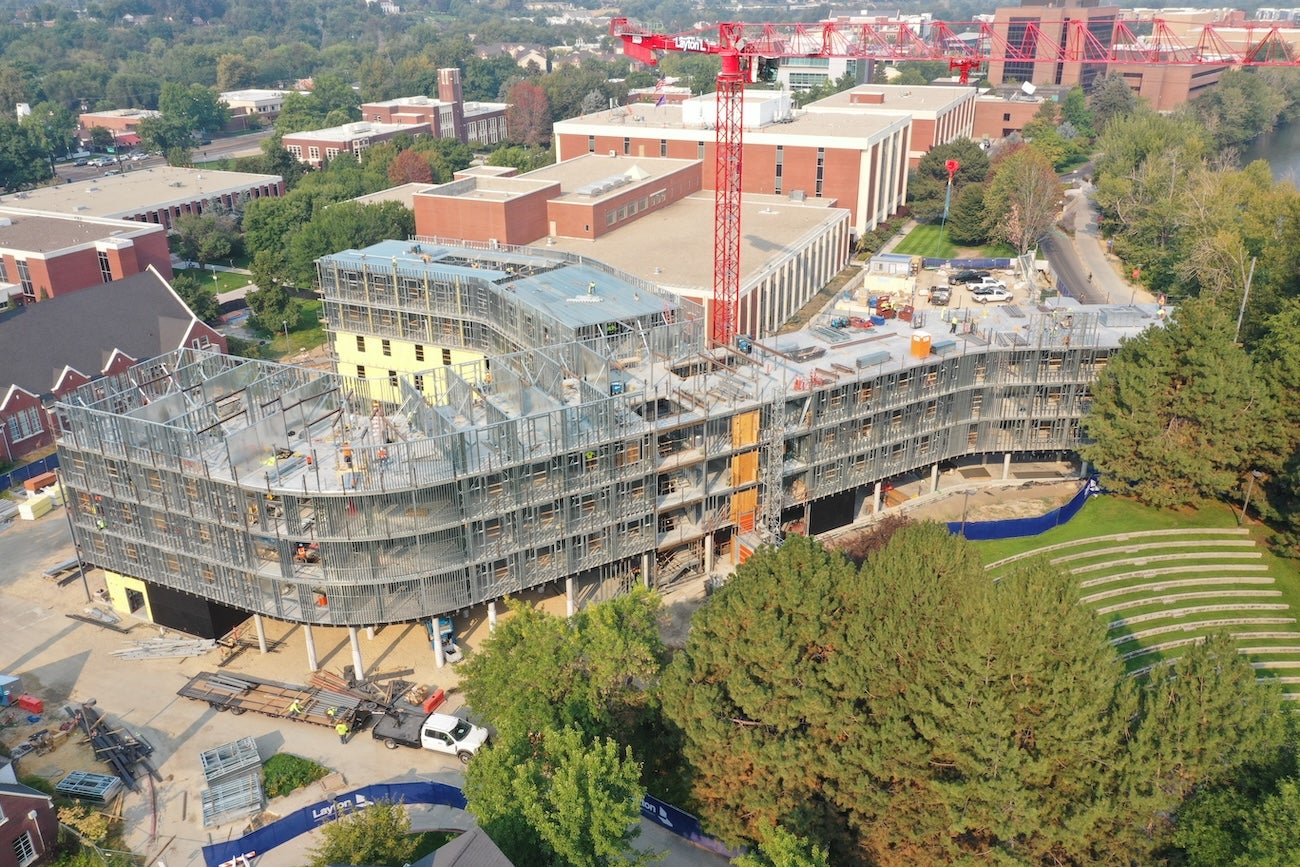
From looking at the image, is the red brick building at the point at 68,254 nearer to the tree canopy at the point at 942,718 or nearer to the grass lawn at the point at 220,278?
the grass lawn at the point at 220,278

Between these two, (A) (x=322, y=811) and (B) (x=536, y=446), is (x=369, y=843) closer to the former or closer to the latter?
(A) (x=322, y=811)

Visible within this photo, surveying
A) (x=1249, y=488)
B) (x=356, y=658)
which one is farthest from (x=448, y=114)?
(x=1249, y=488)

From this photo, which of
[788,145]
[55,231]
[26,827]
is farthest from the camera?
[788,145]

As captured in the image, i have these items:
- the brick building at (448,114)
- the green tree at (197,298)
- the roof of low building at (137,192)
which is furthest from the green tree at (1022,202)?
the brick building at (448,114)

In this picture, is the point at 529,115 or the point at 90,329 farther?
the point at 529,115

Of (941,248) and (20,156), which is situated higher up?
(20,156)

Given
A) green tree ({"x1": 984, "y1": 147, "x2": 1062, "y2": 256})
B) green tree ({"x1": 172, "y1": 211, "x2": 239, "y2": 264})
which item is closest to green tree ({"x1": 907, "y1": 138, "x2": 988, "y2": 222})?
green tree ({"x1": 984, "y1": 147, "x2": 1062, "y2": 256})
